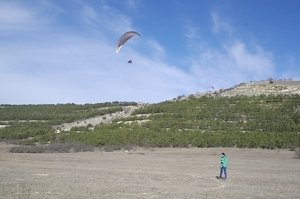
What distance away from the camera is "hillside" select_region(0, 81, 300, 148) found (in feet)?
174

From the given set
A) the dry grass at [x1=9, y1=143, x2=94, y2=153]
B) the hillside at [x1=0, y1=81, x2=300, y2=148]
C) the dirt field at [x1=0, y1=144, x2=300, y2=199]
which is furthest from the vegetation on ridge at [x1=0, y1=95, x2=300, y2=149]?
the dirt field at [x1=0, y1=144, x2=300, y2=199]

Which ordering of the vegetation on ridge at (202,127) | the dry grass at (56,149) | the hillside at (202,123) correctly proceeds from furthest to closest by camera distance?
the hillside at (202,123) < the vegetation on ridge at (202,127) < the dry grass at (56,149)

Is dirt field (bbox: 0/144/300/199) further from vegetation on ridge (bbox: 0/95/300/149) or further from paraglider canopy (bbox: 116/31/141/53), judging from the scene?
vegetation on ridge (bbox: 0/95/300/149)

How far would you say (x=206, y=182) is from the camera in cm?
2488

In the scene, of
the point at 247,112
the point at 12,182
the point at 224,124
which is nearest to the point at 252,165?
the point at 12,182

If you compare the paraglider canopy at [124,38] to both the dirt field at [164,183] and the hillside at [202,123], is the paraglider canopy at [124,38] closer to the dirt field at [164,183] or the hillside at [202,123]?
the dirt field at [164,183]

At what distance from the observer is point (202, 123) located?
204 feet

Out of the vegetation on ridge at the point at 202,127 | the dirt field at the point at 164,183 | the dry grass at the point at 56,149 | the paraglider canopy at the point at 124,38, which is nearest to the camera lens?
the dirt field at the point at 164,183

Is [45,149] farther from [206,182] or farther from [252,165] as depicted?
[206,182]

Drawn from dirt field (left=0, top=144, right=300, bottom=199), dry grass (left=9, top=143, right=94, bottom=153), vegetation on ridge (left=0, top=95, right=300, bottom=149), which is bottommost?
dirt field (left=0, top=144, right=300, bottom=199)

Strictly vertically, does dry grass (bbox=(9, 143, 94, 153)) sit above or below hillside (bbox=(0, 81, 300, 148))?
below

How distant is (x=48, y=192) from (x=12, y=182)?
3.84m

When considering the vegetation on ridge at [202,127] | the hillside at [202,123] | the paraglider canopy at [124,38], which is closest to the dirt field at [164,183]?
the paraglider canopy at [124,38]

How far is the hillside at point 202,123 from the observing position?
53.0 metres
